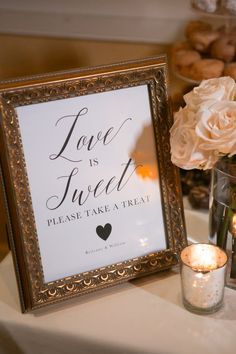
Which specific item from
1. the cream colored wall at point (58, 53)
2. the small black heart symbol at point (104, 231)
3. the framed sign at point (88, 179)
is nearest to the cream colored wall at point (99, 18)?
the cream colored wall at point (58, 53)

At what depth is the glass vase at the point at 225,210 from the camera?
775mm

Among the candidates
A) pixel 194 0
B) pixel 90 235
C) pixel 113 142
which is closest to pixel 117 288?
pixel 90 235

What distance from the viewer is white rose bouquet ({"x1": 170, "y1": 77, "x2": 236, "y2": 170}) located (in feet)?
2.34

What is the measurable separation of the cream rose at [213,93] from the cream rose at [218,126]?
0.05 ft

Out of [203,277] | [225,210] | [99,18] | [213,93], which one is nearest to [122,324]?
[203,277]

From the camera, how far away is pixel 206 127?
0.72m

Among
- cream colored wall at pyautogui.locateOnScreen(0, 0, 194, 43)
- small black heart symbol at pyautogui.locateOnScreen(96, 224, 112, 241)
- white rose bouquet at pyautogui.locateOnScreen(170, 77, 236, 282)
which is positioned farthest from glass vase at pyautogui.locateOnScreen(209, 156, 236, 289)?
cream colored wall at pyautogui.locateOnScreen(0, 0, 194, 43)

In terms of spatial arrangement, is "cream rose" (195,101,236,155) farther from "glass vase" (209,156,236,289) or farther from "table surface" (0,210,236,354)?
"table surface" (0,210,236,354)

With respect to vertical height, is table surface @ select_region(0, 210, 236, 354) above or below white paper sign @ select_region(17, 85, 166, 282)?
below

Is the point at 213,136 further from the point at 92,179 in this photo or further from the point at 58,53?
the point at 58,53

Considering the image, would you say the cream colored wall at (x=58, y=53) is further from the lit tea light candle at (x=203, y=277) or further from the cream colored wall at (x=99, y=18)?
the lit tea light candle at (x=203, y=277)

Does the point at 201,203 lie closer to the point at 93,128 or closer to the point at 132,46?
the point at 93,128

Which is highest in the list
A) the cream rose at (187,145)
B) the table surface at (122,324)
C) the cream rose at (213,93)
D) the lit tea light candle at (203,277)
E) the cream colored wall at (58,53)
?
the cream rose at (213,93)

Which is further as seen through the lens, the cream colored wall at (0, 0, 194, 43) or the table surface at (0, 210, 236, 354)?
the cream colored wall at (0, 0, 194, 43)
